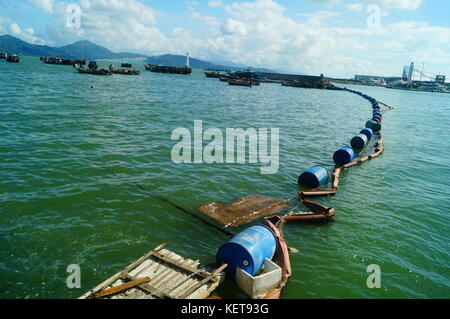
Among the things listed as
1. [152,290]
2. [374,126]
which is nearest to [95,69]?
[374,126]

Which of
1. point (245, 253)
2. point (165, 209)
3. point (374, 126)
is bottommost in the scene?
point (165, 209)

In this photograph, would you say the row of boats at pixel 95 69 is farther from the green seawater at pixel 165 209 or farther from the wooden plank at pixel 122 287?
the wooden plank at pixel 122 287

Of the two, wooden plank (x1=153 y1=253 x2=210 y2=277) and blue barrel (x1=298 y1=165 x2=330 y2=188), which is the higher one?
blue barrel (x1=298 y1=165 x2=330 y2=188)

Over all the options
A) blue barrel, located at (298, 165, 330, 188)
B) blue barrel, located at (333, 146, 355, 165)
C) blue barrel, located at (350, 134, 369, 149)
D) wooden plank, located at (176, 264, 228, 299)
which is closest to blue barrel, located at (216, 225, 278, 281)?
wooden plank, located at (176, 264, 228, 299)

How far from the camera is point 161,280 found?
862 centimetres

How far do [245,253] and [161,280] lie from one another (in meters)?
2.58

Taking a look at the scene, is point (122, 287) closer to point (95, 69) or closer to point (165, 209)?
point (165, 209)

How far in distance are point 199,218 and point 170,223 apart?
132 centimetres

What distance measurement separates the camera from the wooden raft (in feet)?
26.0

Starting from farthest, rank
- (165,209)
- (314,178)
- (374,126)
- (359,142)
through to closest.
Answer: (374,126) < (359,142) < (314,178) < (165,209)

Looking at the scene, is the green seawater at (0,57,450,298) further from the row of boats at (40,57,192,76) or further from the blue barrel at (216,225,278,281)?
the row of boats at (40,57,192,76)

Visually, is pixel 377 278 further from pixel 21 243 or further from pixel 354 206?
pixel 21 243

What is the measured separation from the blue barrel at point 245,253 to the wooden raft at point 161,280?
0.38 m

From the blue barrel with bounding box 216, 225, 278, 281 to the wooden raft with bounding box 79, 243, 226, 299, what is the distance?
0.38m
